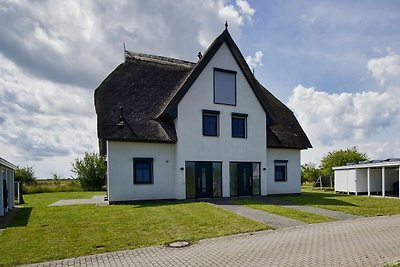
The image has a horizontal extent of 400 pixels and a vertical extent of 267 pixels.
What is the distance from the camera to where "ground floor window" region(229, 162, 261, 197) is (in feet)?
70.5

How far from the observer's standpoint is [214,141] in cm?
2088

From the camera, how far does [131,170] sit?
19141 mm

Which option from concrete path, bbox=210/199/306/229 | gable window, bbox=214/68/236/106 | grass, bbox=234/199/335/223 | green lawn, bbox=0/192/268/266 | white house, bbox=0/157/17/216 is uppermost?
gable window, bbox=214/68/236/106

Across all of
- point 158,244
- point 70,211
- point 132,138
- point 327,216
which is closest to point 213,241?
point 158,244

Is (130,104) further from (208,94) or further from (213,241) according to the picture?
(213,241)

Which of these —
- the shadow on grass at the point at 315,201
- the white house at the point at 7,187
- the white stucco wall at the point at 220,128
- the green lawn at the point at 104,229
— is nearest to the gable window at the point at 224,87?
the white stucco wall at the point at 220,128

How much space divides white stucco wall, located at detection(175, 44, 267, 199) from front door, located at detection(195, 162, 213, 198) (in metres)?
0.47

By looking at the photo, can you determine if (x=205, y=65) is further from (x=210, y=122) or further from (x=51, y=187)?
(x=51, y=187)

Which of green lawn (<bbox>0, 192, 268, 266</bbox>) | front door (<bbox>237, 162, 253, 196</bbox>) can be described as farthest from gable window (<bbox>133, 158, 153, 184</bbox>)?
front door (<bbox>237, 162, 253, 196</bbox>)

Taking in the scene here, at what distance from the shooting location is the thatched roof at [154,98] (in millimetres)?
19422

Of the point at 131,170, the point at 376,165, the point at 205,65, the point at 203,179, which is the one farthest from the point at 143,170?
the point at 376,165

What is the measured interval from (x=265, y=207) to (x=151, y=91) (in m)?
10.7

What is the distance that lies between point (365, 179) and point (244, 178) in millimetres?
10751

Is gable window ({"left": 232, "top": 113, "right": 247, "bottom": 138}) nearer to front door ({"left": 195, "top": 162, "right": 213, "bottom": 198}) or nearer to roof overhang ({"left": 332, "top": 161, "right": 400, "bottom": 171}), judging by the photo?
front door ({"left": 195, "top": 162, "right": 213, "bottom": 198})
